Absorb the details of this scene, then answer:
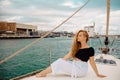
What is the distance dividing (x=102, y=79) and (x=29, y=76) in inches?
44.4

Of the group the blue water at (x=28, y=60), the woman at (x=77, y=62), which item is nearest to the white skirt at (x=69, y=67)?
the woman at (x=77, y=62)

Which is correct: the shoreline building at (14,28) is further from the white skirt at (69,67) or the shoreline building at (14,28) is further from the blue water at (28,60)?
the white skirt at (69,67)

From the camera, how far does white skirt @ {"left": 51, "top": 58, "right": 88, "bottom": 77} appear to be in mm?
3127

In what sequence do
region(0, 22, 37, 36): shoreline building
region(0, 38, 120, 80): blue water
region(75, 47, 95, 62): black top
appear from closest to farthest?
1. region(75, 47, 95, 62): black top
2. region(0, 38, 120, 80): blue water
3. region(0, 22, 37, 36): shoreline building

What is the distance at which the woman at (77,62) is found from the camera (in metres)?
3.14

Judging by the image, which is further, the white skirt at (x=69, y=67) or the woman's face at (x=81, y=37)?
the woman's face at (x=81, y=37)

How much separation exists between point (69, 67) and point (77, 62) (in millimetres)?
140

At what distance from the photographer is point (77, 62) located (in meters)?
3.17

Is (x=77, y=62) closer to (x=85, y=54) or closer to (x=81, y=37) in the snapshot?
(x=85, y=54)

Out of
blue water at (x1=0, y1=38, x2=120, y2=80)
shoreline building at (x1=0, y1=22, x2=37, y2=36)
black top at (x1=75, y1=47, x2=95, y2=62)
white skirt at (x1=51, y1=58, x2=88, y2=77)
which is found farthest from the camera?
shoreline building at (x1=0, y1=22, x2=37, y2=36)

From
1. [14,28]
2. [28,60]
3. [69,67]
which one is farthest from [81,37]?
[14,28]

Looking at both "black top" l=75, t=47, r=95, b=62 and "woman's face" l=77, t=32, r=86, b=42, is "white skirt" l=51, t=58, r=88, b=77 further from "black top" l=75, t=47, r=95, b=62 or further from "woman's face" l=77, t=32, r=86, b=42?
"woman's face" l=77, t=32, r=86, b=42

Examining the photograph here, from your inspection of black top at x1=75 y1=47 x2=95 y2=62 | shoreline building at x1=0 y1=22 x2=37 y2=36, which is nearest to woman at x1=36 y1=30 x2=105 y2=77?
black top at x1=75 y1=47 x2=95 y2=62

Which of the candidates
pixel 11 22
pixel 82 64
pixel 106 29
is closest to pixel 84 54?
pixel 82 64
